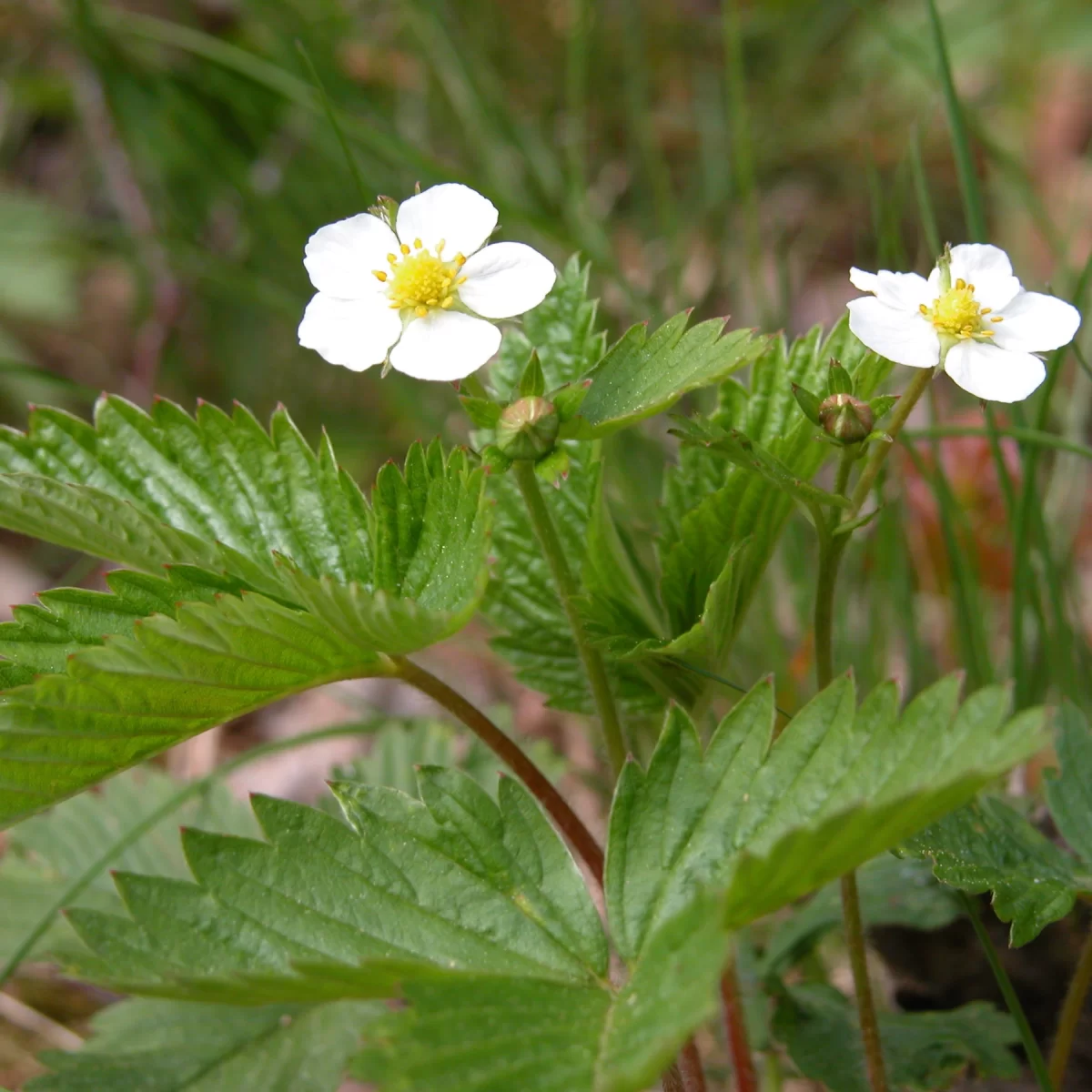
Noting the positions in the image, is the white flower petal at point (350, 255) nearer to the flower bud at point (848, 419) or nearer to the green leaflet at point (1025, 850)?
the flower bud at point (848, 419)

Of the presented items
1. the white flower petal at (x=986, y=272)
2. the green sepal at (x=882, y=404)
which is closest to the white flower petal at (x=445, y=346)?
the green sepal at (x=882, y=404)

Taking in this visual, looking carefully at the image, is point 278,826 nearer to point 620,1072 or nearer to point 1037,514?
point 620,1072

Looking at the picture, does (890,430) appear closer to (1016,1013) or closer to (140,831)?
(1016,1013)

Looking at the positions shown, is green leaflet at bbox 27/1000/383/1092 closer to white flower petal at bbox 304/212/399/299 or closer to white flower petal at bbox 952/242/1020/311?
white flower petal at bbox 304/212/399/299

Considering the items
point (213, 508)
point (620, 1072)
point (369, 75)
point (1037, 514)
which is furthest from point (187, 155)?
point (620, 1072)

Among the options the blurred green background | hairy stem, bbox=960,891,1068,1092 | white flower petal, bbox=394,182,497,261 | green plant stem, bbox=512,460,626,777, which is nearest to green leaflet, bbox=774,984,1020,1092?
hairy stem, bbox=960,891,1068,1092

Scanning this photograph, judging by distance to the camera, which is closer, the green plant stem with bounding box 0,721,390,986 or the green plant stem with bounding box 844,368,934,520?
the green plant stem with bounding box 844,368,934,520
